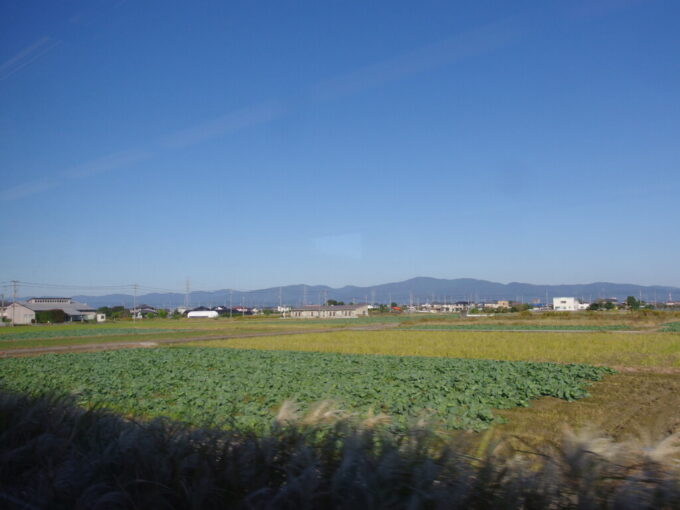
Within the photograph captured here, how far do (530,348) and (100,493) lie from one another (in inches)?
1219

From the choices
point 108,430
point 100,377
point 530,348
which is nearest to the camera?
point 108,430

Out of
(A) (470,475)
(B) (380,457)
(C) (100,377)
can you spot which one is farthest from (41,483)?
(C) (100,377)

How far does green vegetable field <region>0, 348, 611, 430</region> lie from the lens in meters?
12.3

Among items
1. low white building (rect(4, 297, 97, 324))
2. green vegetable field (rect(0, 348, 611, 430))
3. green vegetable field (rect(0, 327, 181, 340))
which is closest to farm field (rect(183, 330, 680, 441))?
green vegetable field (rect(0, 348, 611, 430))

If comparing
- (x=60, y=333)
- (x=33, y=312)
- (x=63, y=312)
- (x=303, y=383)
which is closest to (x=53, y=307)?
(x=33, y=312)

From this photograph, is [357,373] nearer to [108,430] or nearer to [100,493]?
[108,430]

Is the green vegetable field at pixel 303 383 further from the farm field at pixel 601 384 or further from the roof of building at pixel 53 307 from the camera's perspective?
the roof of building at pixel 53 307

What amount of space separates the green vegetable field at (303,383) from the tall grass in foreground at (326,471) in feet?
15.7

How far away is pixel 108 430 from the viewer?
4730 millimetres

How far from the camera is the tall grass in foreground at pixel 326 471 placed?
2906 millimetres

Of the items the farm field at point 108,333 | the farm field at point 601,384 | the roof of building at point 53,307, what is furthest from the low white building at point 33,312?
the farm field at point 601,384

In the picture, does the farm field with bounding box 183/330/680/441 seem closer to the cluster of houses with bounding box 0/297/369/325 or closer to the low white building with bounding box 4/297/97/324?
the cluster of houses with bounding box 0/297/369/325

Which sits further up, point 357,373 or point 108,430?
point 108,430

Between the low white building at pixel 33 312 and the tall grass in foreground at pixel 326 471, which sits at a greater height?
the tall grass in foreground at pixel 326 471
